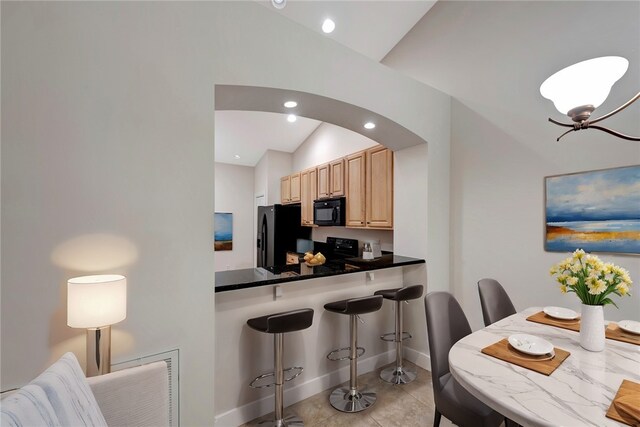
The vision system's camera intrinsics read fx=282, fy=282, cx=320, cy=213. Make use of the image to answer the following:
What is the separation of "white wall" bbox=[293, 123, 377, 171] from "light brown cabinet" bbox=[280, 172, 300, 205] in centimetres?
32

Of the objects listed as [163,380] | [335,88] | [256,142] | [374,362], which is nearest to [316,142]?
[256,142]

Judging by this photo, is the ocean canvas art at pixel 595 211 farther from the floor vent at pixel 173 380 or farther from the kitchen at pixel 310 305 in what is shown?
the floor vent at pixel 173 380

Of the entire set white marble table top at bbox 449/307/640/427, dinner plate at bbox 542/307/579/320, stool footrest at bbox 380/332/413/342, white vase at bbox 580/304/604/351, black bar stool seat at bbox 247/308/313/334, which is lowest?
stool footrest at bbox 380/332/413/342

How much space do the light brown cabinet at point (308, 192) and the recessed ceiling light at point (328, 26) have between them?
2022mm

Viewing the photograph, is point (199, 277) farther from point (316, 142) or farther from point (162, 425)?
point (316, 142)

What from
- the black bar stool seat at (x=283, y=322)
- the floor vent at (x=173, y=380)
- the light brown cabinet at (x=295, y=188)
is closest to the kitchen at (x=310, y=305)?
the black bar stool seat at (x=283, y=322)

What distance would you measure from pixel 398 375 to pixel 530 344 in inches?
62.1

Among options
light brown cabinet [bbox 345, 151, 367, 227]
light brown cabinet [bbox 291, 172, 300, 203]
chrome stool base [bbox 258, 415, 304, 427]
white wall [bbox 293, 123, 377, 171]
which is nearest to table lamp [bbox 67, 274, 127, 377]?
chrome stool base [bbox 258, 415, 304, 427]

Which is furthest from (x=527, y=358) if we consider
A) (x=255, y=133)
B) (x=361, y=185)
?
(x=255, y=133)

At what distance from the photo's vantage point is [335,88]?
7.30 feet

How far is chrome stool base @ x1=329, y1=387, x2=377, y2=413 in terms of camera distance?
7.22 ft

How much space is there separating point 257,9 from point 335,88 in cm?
74

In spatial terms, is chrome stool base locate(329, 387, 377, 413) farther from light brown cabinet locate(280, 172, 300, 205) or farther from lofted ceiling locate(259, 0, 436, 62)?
lofted ceiling locate(259, 0, 436, 62)

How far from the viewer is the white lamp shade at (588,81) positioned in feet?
3.78
